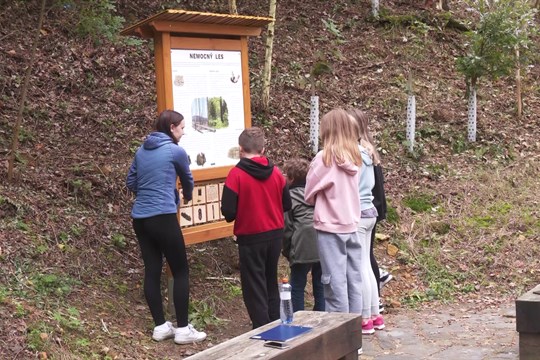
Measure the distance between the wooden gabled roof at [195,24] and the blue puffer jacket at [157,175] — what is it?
3.63ft

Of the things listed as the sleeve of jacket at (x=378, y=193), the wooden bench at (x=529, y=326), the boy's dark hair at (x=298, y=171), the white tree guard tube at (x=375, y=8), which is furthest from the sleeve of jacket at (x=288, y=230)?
the white tree guard tube at (x=375, y=8)

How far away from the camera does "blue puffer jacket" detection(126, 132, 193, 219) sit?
6.05 meters

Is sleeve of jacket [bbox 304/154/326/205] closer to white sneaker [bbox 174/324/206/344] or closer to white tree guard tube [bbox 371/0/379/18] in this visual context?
white sneaker [bbox 174/324/206/344]

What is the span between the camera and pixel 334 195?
6.02 meters

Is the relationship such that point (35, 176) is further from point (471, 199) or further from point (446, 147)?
point (446, 147)

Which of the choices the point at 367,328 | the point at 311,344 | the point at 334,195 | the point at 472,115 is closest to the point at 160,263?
the point at 334,195

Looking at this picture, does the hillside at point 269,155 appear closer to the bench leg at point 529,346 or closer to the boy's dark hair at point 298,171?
the boy's dark hair at point 298,171

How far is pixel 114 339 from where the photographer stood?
19.5ft

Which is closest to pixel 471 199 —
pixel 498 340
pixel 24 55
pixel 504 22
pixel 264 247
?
pixel 504 22

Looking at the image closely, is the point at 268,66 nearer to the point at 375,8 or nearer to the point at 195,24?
the point at 195,24

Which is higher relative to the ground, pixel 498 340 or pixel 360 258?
pixel 360 258

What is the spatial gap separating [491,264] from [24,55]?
24.3 feet

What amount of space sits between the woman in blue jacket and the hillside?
0.81 ft

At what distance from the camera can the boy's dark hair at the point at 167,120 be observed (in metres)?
6.20
